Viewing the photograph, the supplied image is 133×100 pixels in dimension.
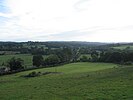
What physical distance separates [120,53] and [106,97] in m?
86.9

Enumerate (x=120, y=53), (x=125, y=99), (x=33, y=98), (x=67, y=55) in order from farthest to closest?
(x=67, y=55) → (x=120, y=53) → (x=33, y=98) → (x=125, y=99)

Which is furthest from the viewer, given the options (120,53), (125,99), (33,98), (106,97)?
(120,53)

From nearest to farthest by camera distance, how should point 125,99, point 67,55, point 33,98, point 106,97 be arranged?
1. point 125,99
2. point 106,97
3. point 33,98
4. point 67,55

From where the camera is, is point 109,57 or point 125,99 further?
point 109,57

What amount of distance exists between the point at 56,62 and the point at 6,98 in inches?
3326

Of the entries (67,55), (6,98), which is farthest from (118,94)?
(67,55)

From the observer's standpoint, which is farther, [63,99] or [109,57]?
[109,57]

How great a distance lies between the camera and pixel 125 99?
24.0 metres

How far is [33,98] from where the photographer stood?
29.6 m

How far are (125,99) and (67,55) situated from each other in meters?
119

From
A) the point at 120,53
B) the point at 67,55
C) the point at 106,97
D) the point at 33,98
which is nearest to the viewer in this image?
Result: the point at 106,97

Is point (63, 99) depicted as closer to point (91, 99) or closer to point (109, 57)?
point (91, 99)

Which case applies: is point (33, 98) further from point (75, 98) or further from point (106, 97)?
point (106, 97)

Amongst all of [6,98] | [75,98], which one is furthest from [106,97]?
[6,98]
